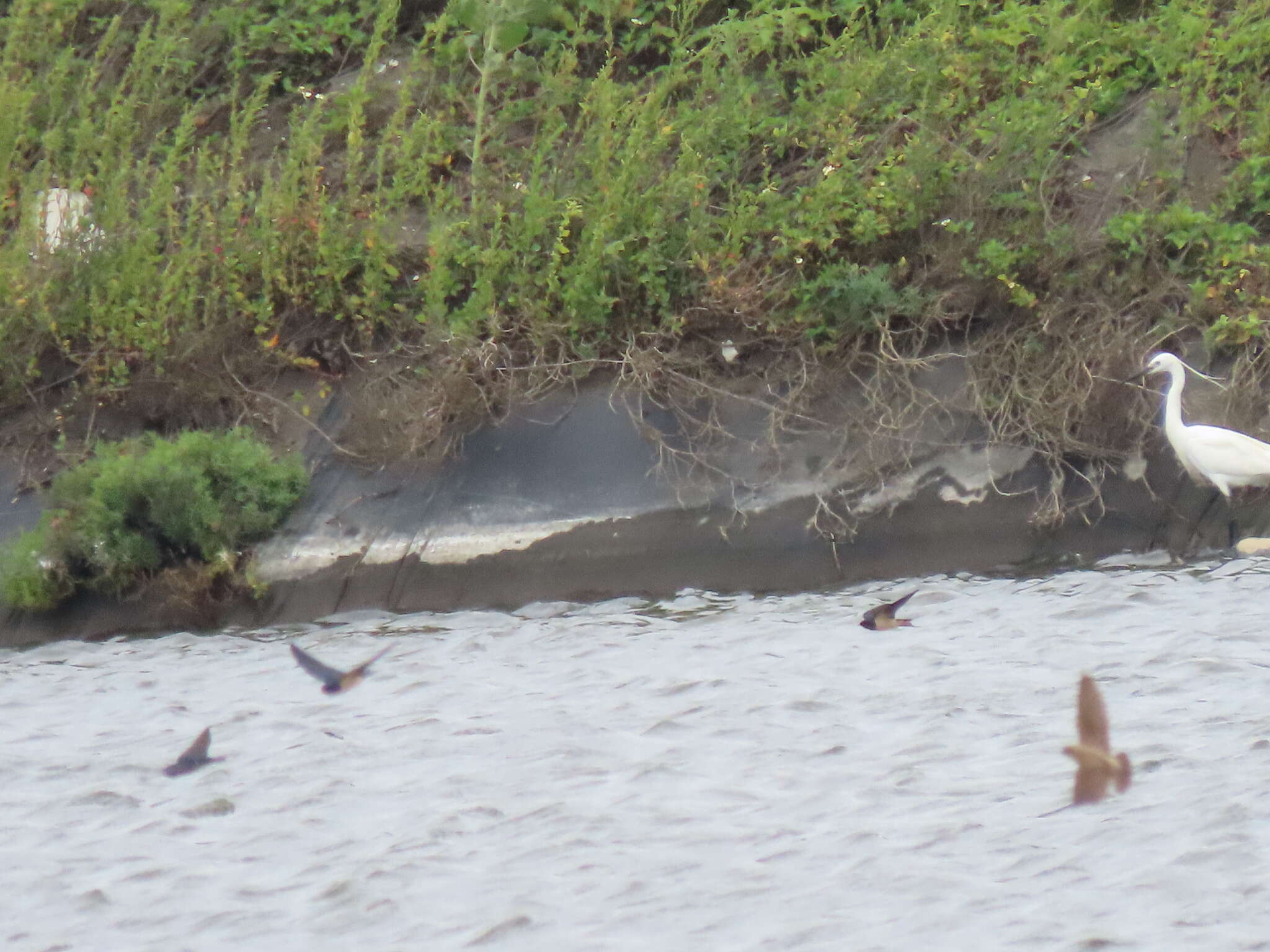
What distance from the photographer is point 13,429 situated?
10.0 m

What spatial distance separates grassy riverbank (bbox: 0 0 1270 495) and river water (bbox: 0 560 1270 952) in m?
1.79

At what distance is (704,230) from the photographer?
9742 millimetres

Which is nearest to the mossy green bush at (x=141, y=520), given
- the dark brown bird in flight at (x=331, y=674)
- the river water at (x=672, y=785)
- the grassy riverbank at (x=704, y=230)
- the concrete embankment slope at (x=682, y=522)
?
the concrete embankment slope at (x=682, y=522)

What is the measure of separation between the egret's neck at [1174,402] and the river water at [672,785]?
85 centimetres

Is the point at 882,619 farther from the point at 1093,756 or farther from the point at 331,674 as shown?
the point at 1093,756

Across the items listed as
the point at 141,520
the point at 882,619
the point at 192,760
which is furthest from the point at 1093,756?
the point at 141,520

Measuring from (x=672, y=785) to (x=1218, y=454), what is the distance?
445 centimetres

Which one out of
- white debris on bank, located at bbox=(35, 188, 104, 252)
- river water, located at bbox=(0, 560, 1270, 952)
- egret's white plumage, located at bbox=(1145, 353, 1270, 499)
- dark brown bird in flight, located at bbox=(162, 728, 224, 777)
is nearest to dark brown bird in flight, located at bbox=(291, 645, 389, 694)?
river water, located at bbox=(0, 560, 1270, 952)

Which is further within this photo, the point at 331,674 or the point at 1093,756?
the point at 331,674

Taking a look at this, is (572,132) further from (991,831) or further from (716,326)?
(991,831)

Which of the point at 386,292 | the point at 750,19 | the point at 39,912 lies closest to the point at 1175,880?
the point at 39,912

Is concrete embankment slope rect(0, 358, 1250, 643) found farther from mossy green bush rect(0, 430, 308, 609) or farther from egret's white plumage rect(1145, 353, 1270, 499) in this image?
egret's white plumage rect(1145, 353, 1270, 499)

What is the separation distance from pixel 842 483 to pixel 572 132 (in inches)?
125

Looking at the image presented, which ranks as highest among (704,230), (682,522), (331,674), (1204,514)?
(704,230)
